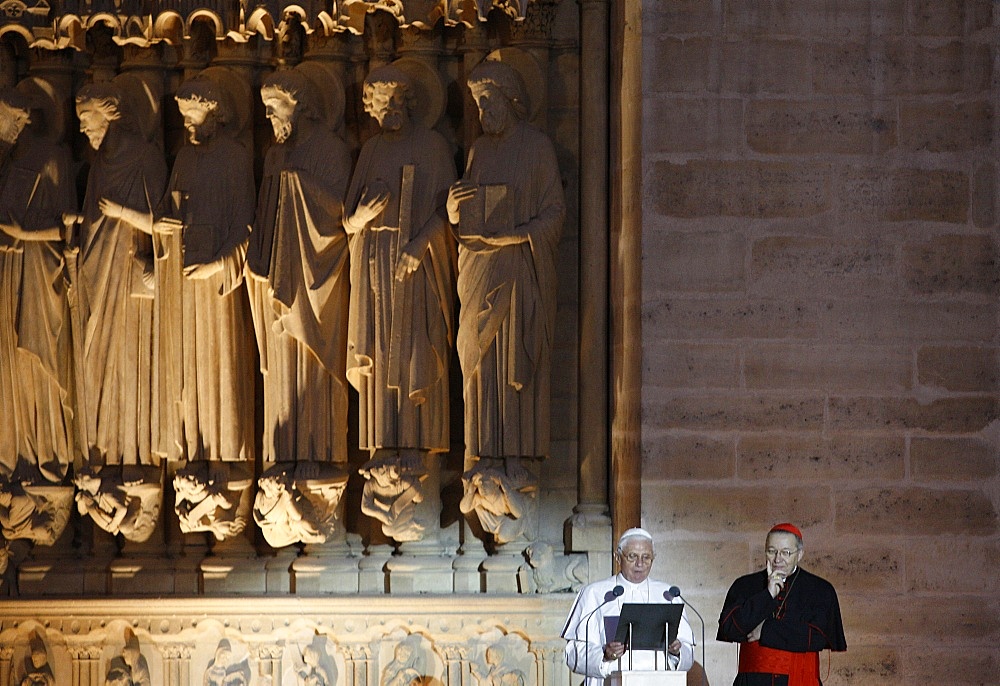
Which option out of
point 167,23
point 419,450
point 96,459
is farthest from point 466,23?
point 96,459

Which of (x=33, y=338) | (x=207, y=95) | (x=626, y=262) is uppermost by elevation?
(x=207, y=95)

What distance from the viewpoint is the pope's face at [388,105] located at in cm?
→ 719

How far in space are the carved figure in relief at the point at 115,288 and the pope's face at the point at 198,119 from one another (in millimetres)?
223

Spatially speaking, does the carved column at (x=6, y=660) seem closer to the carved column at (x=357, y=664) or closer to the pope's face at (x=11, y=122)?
the carved column at (x=357, y=664)

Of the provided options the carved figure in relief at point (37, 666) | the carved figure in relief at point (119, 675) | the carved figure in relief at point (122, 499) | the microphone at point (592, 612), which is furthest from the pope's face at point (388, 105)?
the carved figure in relief at point (37, 666)

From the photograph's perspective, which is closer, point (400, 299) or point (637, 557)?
point (637, 557)

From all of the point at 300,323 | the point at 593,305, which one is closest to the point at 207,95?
the point at 300,323

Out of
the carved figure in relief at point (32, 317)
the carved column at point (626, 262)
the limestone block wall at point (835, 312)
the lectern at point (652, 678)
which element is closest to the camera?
the lectern at point (652, 678)

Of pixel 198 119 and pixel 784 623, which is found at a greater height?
pixel 198 119

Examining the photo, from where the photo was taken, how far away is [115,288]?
7340 millimetres

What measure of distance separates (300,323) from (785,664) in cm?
264

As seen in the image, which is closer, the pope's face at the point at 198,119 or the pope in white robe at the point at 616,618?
the pope in white robe at the point at 616,618

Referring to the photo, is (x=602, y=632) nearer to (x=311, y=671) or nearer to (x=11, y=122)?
(x=311, y=671)

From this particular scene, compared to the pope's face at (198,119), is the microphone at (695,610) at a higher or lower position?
lower
